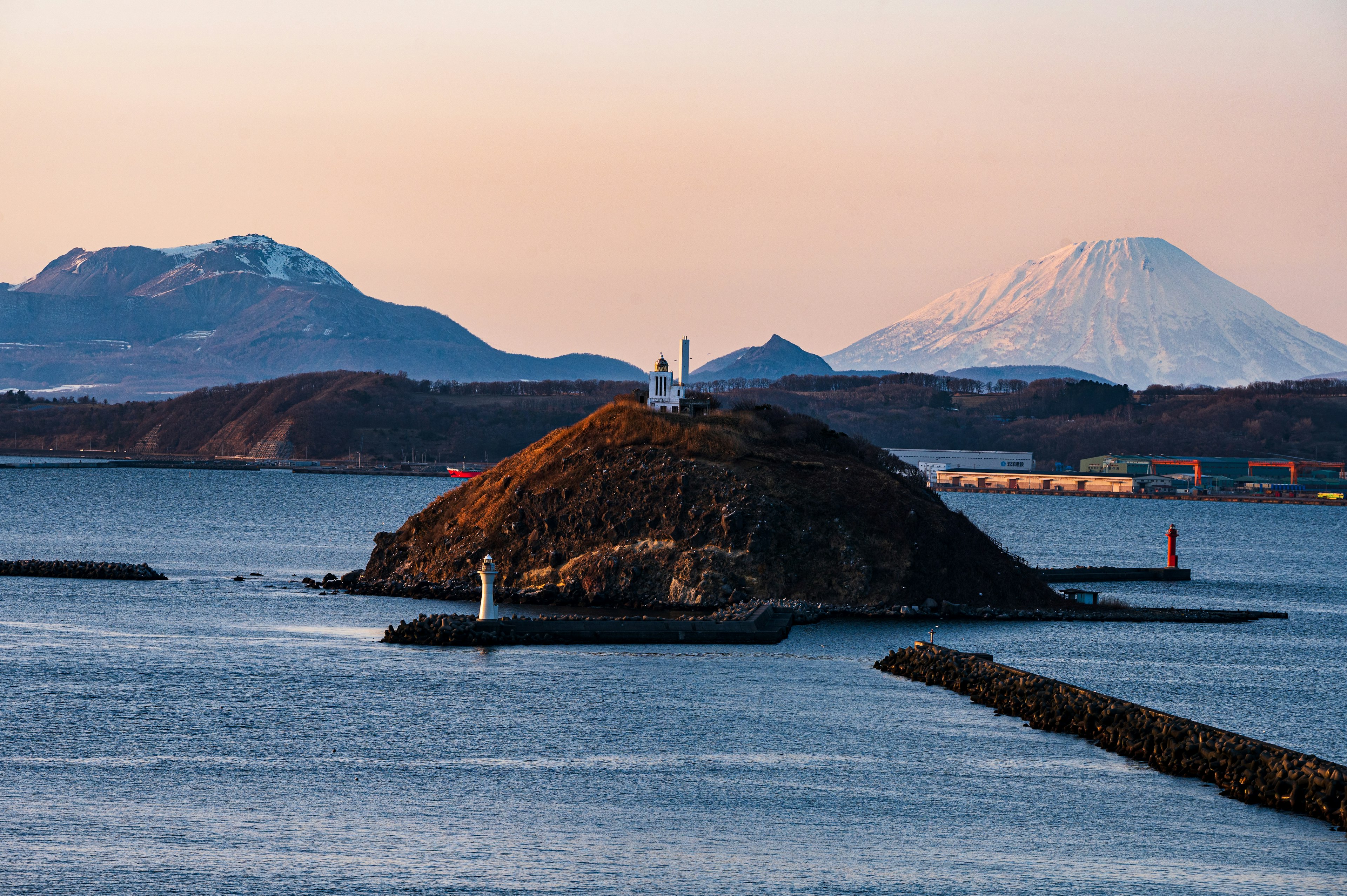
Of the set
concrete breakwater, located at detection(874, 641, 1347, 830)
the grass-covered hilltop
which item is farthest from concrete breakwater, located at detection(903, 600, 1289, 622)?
concrete breakwater, located at detection(874, 641, 1347, 830)

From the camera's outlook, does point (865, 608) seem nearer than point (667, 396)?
Yes

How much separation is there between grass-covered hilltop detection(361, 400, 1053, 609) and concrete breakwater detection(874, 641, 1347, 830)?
1277 cm

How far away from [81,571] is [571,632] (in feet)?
93.9

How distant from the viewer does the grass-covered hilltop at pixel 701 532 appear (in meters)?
50.9

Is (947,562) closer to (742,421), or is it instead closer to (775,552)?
(775,552)

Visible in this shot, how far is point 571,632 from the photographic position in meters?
42.5

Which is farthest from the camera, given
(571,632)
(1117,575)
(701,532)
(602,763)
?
(1117,575)

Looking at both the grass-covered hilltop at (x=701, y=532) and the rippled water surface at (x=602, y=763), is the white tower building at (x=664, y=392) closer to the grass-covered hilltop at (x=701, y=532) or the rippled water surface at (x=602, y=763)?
the grass-covered hilltop at (x=701, y=532)

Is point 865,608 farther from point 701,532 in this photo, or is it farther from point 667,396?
point 667,396

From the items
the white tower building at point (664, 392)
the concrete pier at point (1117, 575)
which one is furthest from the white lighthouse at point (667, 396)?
the concrete pier at point (1117, 575)

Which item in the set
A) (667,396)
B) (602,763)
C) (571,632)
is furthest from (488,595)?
(667,396)

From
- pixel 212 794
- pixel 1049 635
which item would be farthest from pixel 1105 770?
pixel 1049 635

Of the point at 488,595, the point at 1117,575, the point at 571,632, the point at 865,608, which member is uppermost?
the point at 1117,575

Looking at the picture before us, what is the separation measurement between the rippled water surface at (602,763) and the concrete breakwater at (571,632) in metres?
0.92
